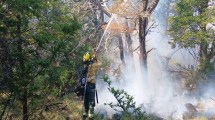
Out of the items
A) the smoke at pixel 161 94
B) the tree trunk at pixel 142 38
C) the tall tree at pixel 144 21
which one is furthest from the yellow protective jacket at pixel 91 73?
the tree trunk at pixel 142 38

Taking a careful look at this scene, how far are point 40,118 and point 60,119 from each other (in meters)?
1.18

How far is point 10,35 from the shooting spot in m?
5.76

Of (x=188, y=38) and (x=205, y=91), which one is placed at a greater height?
(x=188, y=38)

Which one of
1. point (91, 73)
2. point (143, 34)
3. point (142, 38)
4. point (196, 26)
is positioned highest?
point (196, 26)

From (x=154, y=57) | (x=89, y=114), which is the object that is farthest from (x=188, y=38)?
(x=154, y=57)

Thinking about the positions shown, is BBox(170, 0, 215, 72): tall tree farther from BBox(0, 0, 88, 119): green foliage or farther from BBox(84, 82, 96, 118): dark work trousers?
BBox(0, 0, 88, 119): green foliage

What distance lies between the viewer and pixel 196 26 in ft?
48.8

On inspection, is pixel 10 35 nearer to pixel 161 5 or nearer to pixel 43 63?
pixel 43 63

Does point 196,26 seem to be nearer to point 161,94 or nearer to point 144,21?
point 144,21

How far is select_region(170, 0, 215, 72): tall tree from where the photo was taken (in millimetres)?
13969

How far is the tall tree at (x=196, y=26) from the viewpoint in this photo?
13969 millimetres

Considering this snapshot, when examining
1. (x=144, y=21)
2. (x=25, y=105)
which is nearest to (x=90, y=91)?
(x=25, y=105)

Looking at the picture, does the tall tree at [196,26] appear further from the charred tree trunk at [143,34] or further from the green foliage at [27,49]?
the green foliage at [27,49]

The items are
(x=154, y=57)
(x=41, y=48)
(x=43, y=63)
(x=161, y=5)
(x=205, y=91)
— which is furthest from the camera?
(x=161, y=5)
